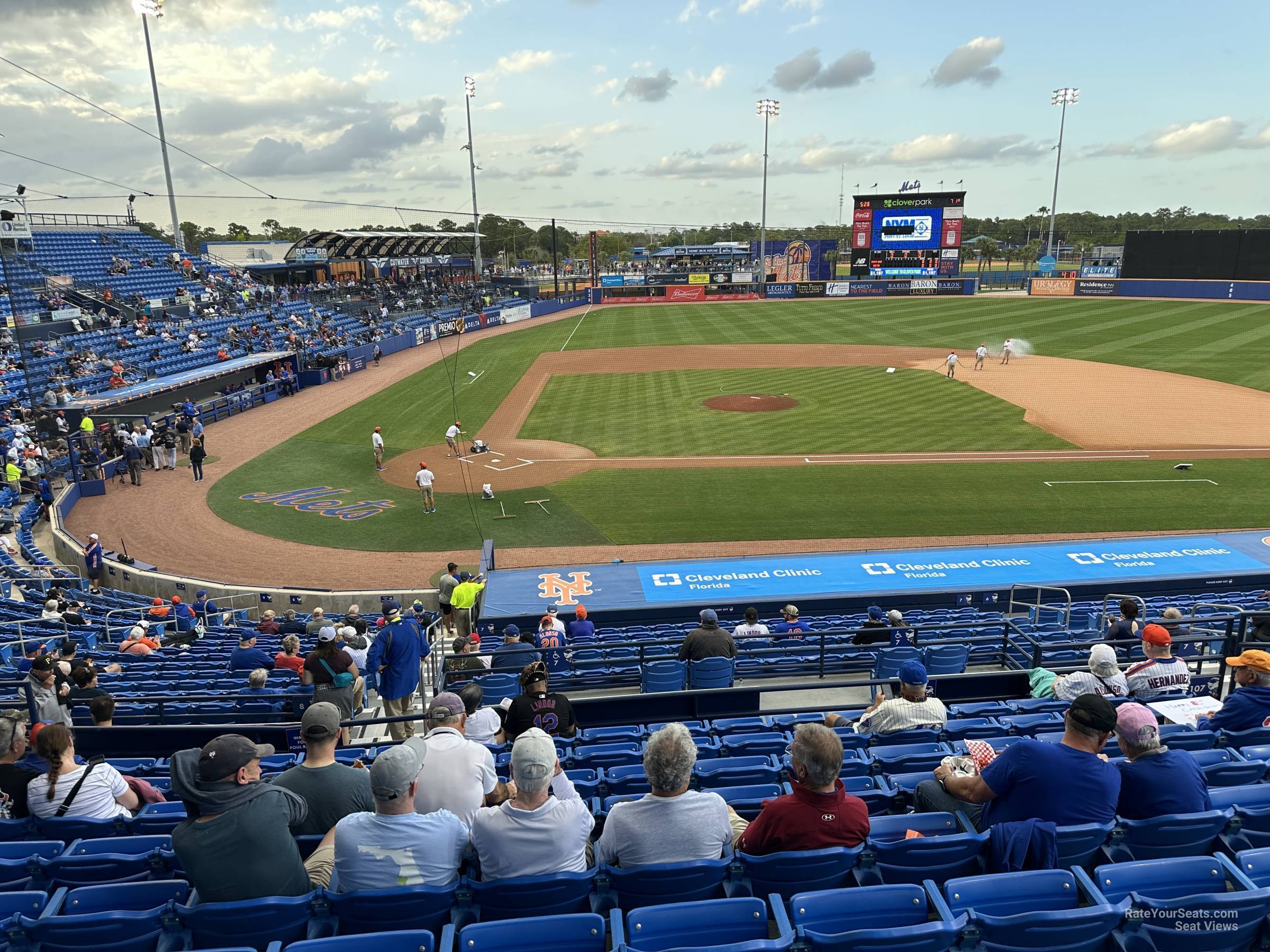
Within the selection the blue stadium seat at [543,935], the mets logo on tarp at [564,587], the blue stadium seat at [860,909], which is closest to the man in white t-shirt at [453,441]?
the mets logo on tarp at [564,587]

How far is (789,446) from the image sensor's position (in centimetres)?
2916

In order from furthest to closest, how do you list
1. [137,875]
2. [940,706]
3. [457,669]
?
[457,669]
[940,706]
[137,875]

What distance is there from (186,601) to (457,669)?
39.3 ft

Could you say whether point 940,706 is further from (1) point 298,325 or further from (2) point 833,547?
(1) point 298,325

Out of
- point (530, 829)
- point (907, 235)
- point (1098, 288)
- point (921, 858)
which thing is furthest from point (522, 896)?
point (1098, 288)

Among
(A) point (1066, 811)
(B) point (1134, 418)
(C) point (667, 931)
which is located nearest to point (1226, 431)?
(B) point (1134, 418)

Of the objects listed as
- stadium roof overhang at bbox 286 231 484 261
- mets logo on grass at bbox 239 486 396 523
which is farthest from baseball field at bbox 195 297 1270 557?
stadium roof overhang at bbox 286 231 484 261

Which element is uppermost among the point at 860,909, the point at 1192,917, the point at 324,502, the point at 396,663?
the point at 1192,917

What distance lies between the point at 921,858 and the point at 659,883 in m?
1.54

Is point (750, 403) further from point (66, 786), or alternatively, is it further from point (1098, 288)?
point (1098, 288)

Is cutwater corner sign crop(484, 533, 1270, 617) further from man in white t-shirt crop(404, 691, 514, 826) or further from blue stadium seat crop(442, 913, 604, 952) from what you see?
blue stadium seat crop(442, 913, 604, 952)

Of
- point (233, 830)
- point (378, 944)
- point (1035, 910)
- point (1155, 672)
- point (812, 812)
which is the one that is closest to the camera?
point (378, 944)

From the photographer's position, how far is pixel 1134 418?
3200cm

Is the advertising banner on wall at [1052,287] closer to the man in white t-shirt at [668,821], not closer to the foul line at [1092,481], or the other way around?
the foul line at [1092,481]
